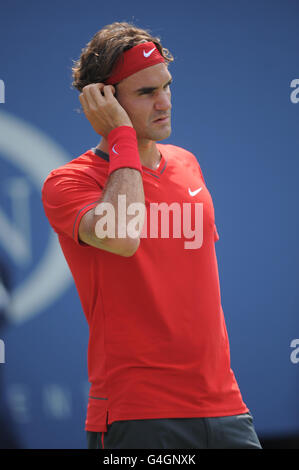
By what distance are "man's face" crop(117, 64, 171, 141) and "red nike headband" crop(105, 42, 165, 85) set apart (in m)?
0.02

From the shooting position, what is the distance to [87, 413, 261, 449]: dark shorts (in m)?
1.84

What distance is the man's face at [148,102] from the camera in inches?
80.1

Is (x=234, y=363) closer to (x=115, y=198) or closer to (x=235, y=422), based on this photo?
(x=235, y=422)

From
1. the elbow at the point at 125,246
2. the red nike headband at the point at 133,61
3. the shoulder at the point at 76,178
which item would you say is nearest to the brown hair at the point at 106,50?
the red nike headband at the point at 133,61

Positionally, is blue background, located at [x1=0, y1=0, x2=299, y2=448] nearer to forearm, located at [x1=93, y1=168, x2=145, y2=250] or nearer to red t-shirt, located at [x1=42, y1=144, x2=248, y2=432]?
red t-shirt, located at [x1=42, y1=144, x2=248, y2=432]

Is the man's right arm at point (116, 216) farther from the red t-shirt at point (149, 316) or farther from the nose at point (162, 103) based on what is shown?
the nose at point (162, 103)

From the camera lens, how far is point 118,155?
6.16 feet

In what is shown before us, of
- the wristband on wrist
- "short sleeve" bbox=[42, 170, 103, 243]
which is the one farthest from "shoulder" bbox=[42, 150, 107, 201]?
the wristband on wrist

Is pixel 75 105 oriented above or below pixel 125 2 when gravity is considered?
below

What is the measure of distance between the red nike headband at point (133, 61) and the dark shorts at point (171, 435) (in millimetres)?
1036

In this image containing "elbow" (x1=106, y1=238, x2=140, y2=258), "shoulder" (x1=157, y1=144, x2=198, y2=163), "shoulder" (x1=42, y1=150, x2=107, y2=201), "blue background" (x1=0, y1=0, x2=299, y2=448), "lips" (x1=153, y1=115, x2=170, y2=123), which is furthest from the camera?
"blue background" (x1=0, y1=0, x2=299, y2=448)

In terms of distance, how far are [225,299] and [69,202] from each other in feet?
5.60

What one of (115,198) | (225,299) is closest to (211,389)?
(115,198)

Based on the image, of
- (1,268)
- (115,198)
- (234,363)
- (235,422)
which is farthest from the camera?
(234,363)
